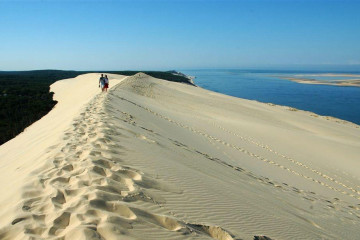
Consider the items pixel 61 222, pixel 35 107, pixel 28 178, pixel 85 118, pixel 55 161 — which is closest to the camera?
pixel 61 222

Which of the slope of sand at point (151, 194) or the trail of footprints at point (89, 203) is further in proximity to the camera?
the slope of sand at point (151, 194)

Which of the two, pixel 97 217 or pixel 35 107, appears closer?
pixel 97 217

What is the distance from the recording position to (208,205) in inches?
153

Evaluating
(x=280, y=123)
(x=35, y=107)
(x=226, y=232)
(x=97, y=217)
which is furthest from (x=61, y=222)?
(x=35, y=107)

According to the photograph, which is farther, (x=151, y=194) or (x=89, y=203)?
(x=151, y=194)

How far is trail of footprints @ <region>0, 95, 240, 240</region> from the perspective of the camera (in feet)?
8.56

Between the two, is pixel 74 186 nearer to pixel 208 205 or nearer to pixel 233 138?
pixel 208 205

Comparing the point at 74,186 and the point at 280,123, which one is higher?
the point at 74,186

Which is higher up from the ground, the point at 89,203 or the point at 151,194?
the point at 89,203

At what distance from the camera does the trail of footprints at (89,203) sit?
261cm

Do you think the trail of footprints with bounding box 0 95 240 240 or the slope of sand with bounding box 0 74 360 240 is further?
the slope of sand with bounding box 0 74 360 240

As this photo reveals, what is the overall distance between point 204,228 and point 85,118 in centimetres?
635

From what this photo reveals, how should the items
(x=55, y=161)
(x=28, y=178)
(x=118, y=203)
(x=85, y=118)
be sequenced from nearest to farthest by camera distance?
1. (x=118, y=203)
2. (x=28, y=178)
3. (x=55, y=161)
4. (x=85, y=118)

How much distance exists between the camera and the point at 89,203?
3.01 meters
